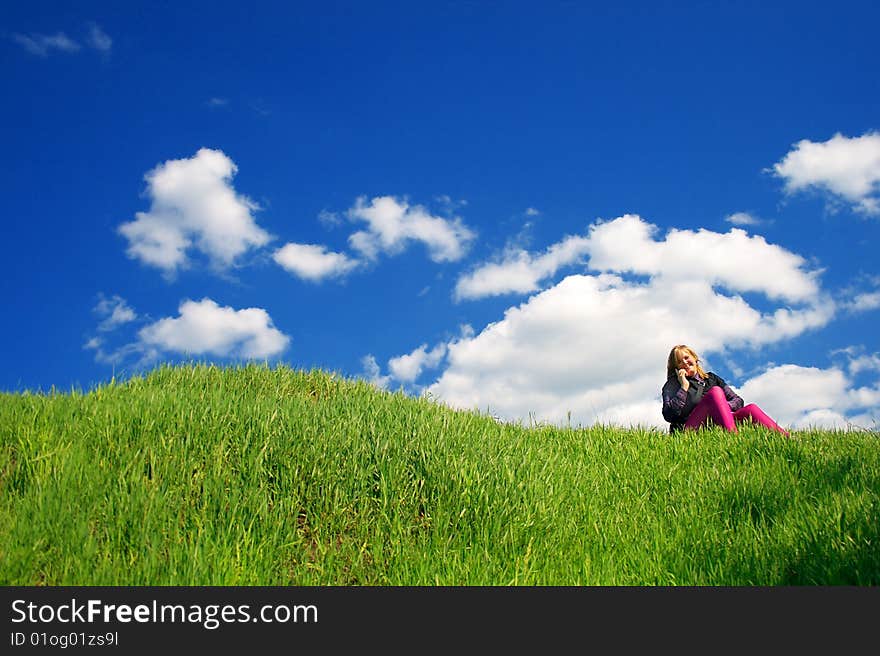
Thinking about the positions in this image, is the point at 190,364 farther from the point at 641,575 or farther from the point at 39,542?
the point at 641,575

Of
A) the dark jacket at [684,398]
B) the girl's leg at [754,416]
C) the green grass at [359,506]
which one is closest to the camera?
the green grass at [359,506]

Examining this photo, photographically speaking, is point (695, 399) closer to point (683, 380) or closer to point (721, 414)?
point (683, 380)

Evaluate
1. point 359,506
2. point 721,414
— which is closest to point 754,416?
point 721,414

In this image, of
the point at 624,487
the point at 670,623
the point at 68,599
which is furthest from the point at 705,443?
the point at 68,599

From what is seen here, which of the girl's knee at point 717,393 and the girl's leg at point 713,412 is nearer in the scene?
the girl's leg at point 713,412

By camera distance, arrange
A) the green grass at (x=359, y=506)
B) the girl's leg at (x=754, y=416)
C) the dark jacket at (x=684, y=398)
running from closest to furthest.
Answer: the green grass at (x=359, y=506)
the girl's leg at (x=754, y=416)
the dark jacket at (x=684, y=398)

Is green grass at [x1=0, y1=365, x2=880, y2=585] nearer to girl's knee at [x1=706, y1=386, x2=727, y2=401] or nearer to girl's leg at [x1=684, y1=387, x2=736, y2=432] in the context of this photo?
girl's leg at [x1=684, y1=387, x2=736, y2=432]

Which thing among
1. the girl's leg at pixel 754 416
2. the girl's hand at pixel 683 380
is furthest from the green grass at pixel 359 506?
the girl's hand at pixel 683 380

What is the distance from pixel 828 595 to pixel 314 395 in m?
6.92

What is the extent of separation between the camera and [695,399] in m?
11.8

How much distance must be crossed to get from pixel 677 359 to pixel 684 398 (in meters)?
0.72

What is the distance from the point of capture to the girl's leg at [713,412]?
1093cm

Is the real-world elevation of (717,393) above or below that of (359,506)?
above

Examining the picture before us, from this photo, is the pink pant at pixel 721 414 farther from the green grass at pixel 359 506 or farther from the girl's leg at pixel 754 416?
the green grass at pixel 359 506
